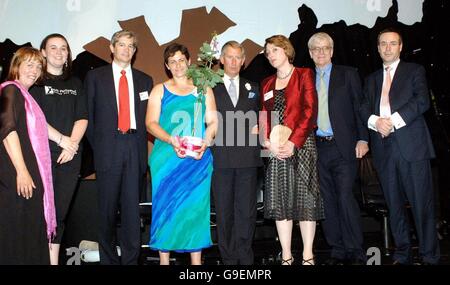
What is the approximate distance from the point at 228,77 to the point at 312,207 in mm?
1163

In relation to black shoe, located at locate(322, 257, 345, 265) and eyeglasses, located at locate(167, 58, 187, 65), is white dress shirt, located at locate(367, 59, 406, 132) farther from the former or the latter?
eyeglasses, located at locate(167, 58, 187, 65)

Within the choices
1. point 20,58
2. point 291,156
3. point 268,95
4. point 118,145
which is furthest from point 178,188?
point 20,58

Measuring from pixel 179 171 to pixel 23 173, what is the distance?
3.64 feet

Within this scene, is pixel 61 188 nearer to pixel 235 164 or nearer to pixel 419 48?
pixel 235 164

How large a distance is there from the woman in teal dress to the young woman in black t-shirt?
551mm

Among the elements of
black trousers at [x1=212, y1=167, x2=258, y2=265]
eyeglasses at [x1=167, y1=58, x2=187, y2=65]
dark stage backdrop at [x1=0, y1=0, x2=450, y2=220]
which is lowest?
black trousers at [x1=212, y1=167, x2=258, y2=265]

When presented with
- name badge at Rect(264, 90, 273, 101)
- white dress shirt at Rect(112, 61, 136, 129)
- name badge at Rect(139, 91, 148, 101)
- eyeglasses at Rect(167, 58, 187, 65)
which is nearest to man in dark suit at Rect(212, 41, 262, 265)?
name badge at Rect(264, 90, 273, 101)

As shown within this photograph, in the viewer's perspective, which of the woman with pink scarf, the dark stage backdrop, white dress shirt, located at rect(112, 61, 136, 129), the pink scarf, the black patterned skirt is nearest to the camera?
the woman with pink scarf

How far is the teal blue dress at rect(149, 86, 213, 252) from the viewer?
13.0 feet

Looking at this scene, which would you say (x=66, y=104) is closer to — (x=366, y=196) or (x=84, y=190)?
(x=84, y=190)

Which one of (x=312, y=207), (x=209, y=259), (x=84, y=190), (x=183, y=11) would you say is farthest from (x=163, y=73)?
(x=312, y=207)

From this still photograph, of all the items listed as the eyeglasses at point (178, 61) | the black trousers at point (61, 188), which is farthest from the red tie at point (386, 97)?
the black trousers at point (61, 188)

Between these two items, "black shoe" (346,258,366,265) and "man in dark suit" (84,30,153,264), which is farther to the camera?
"black shoe" (346,258,366,265)

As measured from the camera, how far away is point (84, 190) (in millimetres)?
5562
